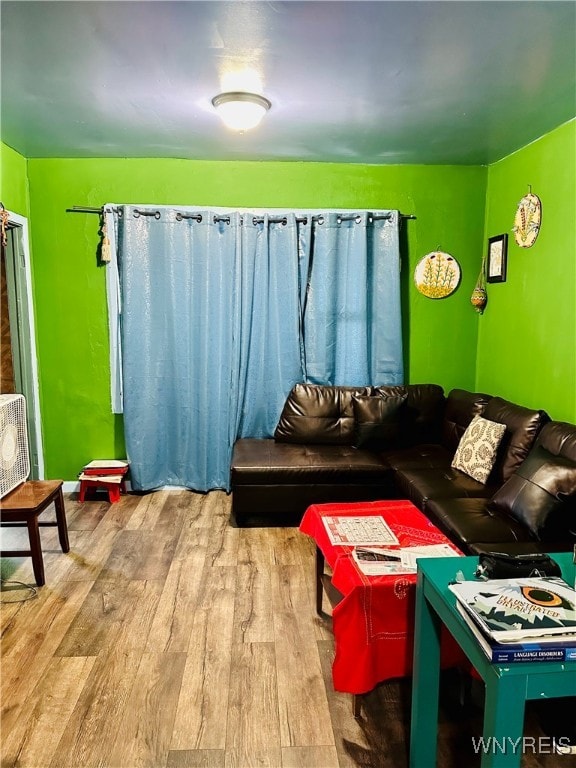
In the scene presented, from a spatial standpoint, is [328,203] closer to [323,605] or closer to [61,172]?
[61,172]

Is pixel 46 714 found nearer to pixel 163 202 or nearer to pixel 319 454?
pixel 319 454

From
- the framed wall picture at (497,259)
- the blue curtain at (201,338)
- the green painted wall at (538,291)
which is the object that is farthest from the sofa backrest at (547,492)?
the blue curtain at (201,338)

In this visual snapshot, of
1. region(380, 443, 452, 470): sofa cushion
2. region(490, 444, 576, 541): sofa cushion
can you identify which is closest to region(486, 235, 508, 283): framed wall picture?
region(380, 443, 452, 470): sofa cushion

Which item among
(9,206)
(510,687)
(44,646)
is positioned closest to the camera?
(510,687)

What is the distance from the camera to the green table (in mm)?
1197

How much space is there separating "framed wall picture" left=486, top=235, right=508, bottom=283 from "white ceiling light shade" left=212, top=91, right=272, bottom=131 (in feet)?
6.64

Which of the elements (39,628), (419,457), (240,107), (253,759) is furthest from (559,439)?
(39,628)

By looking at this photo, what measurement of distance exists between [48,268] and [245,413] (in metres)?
1.82

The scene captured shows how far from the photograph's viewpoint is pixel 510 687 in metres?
1.19

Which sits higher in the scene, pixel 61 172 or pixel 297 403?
pixel 61 172

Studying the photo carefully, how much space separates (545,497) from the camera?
2475 millimetres

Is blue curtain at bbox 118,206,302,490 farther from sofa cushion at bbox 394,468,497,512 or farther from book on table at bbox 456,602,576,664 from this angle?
book on table at bbox 456,602,576,664

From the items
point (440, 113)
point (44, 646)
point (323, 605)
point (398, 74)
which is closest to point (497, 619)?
point (323, 605)

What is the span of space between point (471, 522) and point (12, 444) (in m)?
2.33
